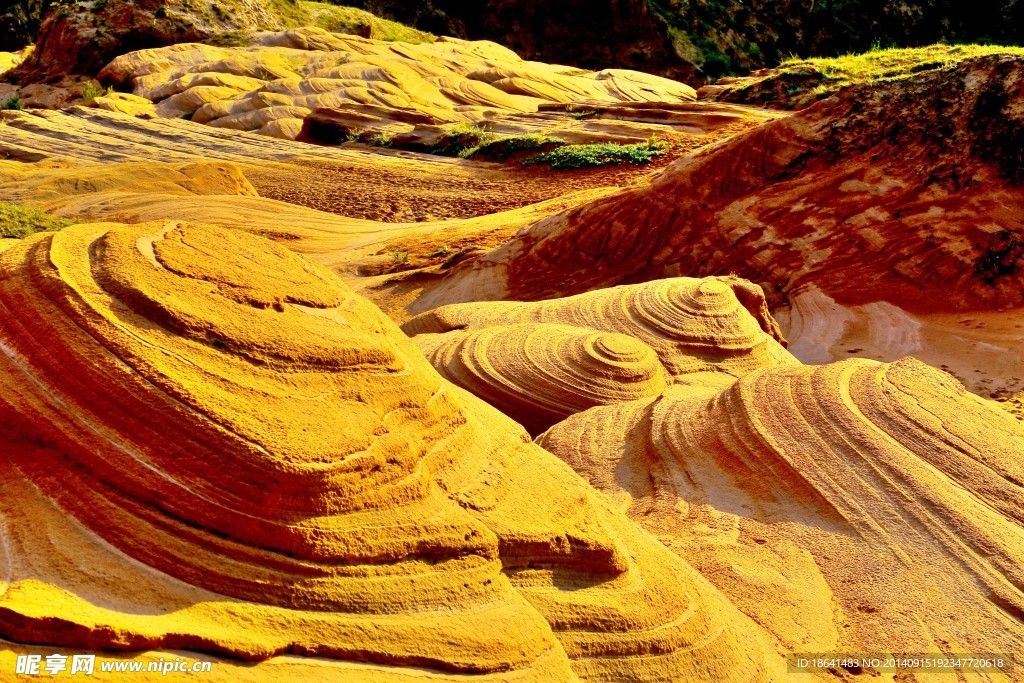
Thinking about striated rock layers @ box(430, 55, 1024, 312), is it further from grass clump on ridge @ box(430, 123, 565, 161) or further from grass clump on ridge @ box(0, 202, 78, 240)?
grass clump on ridge @ box(430, 123, 565, 161)

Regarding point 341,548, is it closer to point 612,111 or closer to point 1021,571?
point 1021,571

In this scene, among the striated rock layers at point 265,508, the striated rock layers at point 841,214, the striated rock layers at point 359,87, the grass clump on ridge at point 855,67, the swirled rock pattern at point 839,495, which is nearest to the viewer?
the striated rock layers at point 265,508

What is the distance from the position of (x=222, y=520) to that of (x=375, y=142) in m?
16.7

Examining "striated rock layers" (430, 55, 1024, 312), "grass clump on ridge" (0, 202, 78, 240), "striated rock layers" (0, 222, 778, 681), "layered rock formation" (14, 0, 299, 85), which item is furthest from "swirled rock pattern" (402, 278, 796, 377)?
"layered rock formation" (14, 0, 299, 85)

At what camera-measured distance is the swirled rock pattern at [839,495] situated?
3.03 m

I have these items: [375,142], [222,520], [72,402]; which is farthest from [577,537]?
[375,142]

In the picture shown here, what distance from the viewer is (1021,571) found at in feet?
10.2

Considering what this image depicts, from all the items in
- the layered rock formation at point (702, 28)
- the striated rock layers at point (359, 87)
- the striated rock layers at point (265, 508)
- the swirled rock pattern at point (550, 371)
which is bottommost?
the swirled rock pattern at point (550, 371)

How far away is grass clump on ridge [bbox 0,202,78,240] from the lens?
732 centimetres

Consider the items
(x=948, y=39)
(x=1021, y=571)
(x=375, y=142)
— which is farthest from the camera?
(x=948, y=39)

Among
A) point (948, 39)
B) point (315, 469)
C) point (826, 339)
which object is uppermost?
point (948, 39)

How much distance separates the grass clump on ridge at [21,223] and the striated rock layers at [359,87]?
1076 cm

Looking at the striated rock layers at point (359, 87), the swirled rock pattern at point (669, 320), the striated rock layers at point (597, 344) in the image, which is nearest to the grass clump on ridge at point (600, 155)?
the striated rock layers at point (359, 87)

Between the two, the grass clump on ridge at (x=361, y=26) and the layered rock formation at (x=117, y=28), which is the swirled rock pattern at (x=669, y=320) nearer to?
the layered rock formation at (x=117, y=28)
